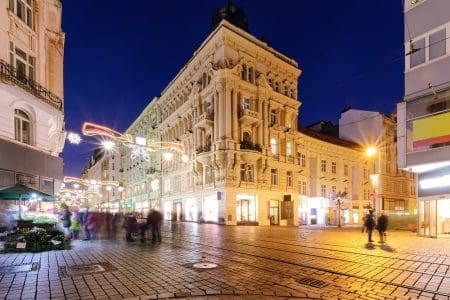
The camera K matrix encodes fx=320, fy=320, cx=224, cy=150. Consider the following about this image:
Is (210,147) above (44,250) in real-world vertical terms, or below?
above

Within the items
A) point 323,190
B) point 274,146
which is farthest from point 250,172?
point 323,190

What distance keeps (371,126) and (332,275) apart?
4826 centimetres

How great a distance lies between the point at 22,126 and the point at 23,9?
7002mm

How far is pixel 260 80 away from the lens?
3669cm

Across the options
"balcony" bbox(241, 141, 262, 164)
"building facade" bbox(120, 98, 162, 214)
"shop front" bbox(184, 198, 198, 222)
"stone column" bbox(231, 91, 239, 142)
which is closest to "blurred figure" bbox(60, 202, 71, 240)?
"balcony" bbox(241, 141, 262, 164)

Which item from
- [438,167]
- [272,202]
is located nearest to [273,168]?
[272,202]

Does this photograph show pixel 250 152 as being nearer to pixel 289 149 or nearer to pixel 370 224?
pixel 289 149

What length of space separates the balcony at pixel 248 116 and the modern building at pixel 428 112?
56.4 ft

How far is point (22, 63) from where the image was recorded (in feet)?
59.8

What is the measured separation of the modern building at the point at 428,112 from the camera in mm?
16797

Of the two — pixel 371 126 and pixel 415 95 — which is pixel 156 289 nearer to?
pixel 415 95

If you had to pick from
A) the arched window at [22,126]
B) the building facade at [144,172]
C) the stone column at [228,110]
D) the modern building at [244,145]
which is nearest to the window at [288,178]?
the modern building at [244,145]

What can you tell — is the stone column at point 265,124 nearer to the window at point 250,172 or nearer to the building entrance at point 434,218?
the window at point 250,172

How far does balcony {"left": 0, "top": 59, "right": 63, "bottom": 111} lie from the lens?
596 inches
